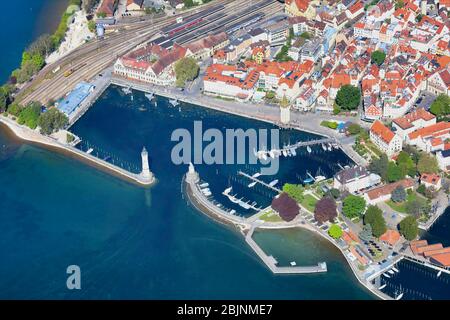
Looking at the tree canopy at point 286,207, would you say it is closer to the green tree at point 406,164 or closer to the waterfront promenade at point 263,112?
the waterfront promenade at point 263,112

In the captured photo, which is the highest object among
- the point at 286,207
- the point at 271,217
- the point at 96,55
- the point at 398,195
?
the point at 96,55

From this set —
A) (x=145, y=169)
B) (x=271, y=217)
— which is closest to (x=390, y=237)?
(x=271, y=217)

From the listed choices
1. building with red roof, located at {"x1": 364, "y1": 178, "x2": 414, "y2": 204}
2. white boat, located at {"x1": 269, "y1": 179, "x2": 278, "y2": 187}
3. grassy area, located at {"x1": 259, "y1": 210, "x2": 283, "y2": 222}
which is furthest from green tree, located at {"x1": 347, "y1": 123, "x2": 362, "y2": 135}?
grassy area, located at {"x1": 259, "y1": 210, "x2": 283, "y2": 222}

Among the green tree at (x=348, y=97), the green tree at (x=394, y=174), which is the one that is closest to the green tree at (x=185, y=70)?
the green tree at (x=348, y=97)

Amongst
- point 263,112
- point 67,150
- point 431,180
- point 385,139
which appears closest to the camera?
point 431,180

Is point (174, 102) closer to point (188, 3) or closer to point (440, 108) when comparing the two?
point (188, 3)

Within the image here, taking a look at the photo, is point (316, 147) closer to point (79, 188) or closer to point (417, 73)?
point (417, 73)
